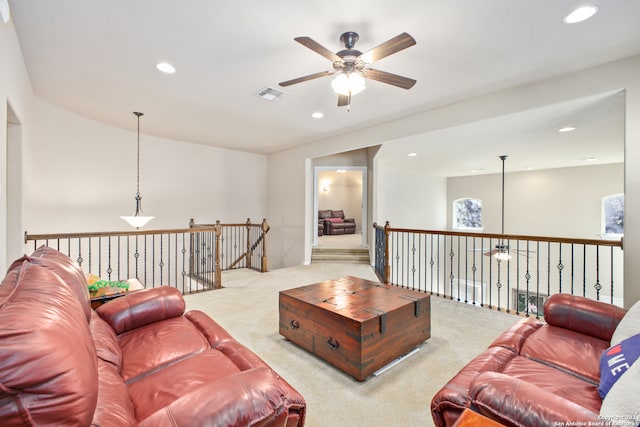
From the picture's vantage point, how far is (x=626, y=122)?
272 cm

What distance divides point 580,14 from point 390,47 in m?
1.43

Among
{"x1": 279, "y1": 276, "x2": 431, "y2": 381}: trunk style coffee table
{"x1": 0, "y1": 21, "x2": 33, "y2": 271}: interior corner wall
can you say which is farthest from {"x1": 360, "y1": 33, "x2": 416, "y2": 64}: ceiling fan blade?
{"x1": 0, "y1": 21, "x2": 33, "y2": 271}: interior corner wall

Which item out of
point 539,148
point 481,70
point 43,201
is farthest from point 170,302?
point 539,148

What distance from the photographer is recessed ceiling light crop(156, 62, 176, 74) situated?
112 inches

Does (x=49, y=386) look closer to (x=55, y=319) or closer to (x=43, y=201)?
(x=55, y=319)

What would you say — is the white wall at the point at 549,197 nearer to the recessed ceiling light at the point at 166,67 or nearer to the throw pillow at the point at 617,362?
the throw pillow at the point at 617,362

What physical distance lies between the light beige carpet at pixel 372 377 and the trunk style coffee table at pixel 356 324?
102mm

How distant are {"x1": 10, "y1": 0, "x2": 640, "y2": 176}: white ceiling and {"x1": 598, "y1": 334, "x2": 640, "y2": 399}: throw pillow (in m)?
2.15

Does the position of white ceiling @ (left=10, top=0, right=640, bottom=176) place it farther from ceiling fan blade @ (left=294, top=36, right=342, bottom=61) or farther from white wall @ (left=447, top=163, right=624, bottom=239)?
white wall @ (left=447, top=163, right=624, bottom=239)

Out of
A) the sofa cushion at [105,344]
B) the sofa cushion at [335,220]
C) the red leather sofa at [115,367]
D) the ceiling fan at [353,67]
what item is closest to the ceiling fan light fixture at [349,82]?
the ceiling fan at [353,67]

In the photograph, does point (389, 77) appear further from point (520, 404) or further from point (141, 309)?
point (141, 309)

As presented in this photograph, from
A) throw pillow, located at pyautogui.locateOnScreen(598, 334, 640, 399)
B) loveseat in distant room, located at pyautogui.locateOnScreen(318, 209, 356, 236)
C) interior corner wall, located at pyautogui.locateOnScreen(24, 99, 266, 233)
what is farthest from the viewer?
loveseat in distant room, located at pyautogui.locateOnScreen(318, 209, 356, 236)

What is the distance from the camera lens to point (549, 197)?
25.1ft

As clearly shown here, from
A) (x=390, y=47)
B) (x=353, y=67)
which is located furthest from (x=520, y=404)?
(x=353, y=67)
